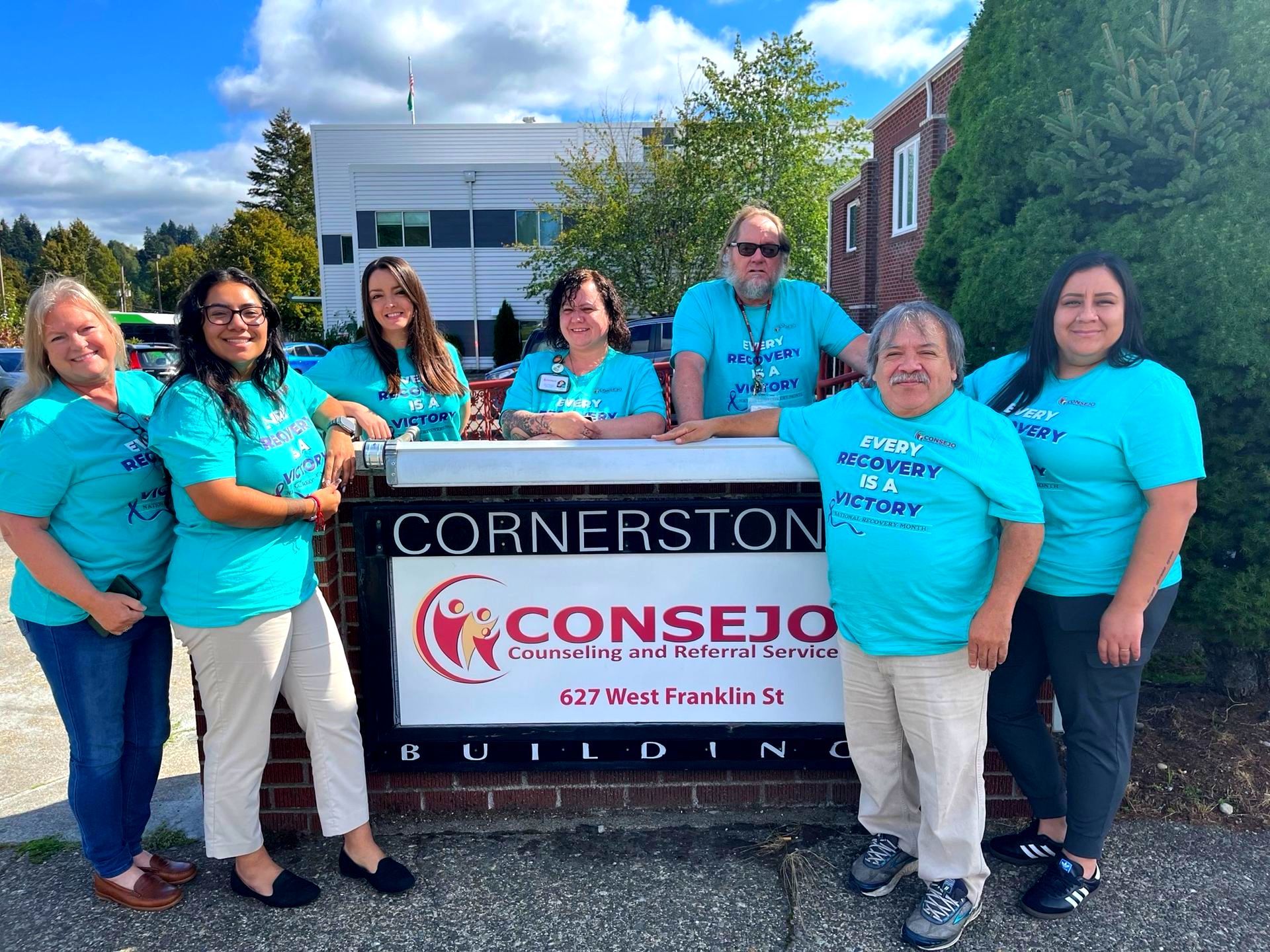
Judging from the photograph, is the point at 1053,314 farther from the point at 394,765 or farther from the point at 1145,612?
the point at 394,765

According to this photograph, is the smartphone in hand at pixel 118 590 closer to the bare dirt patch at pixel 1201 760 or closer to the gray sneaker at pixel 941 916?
the gray sneaker at pixel 941 916

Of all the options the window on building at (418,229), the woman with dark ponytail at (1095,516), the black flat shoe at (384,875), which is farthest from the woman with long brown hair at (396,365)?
the window on building at (418,229)

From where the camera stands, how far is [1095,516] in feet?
7.61

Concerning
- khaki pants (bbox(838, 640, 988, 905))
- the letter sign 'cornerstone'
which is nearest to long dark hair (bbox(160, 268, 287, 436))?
the letter sign 'cornerstone'

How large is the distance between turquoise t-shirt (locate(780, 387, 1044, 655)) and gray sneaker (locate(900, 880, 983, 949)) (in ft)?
2.18

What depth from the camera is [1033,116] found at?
3.37 m

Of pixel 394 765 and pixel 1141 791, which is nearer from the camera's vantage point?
pixel 394 765

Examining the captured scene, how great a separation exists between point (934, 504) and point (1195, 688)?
7.78 feet

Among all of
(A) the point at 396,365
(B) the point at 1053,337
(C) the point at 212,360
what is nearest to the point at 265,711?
(C) the point at 212,360

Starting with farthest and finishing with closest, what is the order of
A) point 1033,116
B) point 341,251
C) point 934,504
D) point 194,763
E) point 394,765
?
point 341,251 → point 194,763 → point 1033,116 → point 394,765 → point 934,504

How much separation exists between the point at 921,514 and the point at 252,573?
5.65 feet

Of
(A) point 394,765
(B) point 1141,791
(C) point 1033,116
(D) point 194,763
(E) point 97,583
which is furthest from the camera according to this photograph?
(D) point 194,763

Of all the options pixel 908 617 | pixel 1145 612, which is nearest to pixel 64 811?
pixel 908 617

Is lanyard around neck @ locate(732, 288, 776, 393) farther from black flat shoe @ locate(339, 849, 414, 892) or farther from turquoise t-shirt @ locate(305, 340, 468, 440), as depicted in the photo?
black flat shoe @ locate(339, 849, 414, 892)
